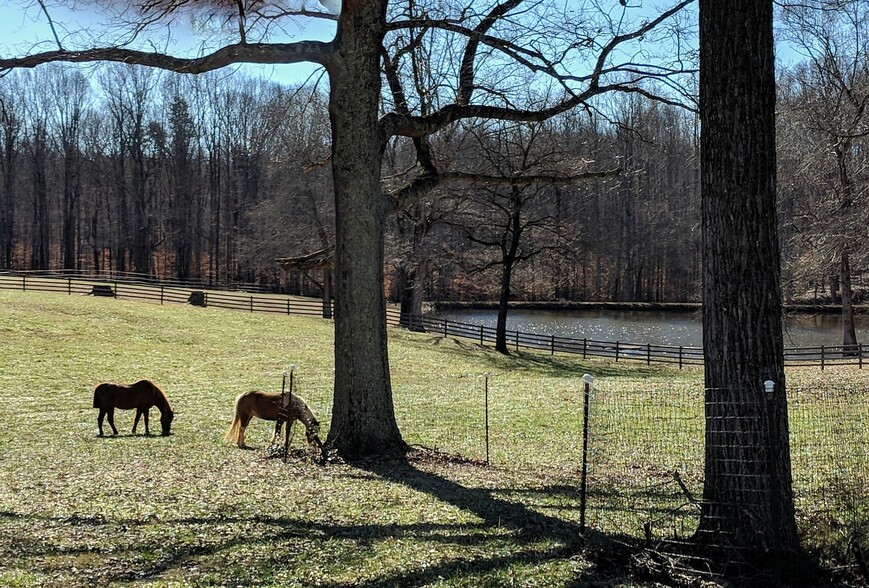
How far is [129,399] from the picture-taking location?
12.3 m

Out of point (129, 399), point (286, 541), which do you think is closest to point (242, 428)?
point (129, 399)

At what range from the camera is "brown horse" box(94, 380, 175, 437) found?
12.1 m

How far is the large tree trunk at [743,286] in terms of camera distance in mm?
5355

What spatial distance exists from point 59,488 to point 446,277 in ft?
164

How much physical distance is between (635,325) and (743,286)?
145 feet

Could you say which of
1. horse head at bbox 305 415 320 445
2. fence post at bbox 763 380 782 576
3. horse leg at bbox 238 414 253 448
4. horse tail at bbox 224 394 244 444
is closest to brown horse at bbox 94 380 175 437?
horse tail at bbox 224 394 244 444

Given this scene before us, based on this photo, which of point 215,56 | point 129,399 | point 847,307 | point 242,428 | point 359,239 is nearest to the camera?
point 215,56

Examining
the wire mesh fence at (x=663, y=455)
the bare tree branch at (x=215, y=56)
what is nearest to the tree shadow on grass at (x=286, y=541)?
the wire mesh fence at (x=663, y=455)

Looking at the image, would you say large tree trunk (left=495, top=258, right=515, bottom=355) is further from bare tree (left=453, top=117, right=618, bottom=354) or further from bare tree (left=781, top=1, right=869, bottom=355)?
bare tree (left=781, top=1, right=869, bottom=355)

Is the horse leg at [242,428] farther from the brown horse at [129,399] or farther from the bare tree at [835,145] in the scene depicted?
the bare tree at [835,145]

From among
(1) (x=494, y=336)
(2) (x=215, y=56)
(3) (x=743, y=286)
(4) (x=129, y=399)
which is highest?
(2) (x=215, y=56)

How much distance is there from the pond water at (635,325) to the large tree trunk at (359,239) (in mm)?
27586

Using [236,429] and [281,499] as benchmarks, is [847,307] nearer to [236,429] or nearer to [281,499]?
[236,429]

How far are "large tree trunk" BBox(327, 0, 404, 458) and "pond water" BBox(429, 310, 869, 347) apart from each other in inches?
1086
